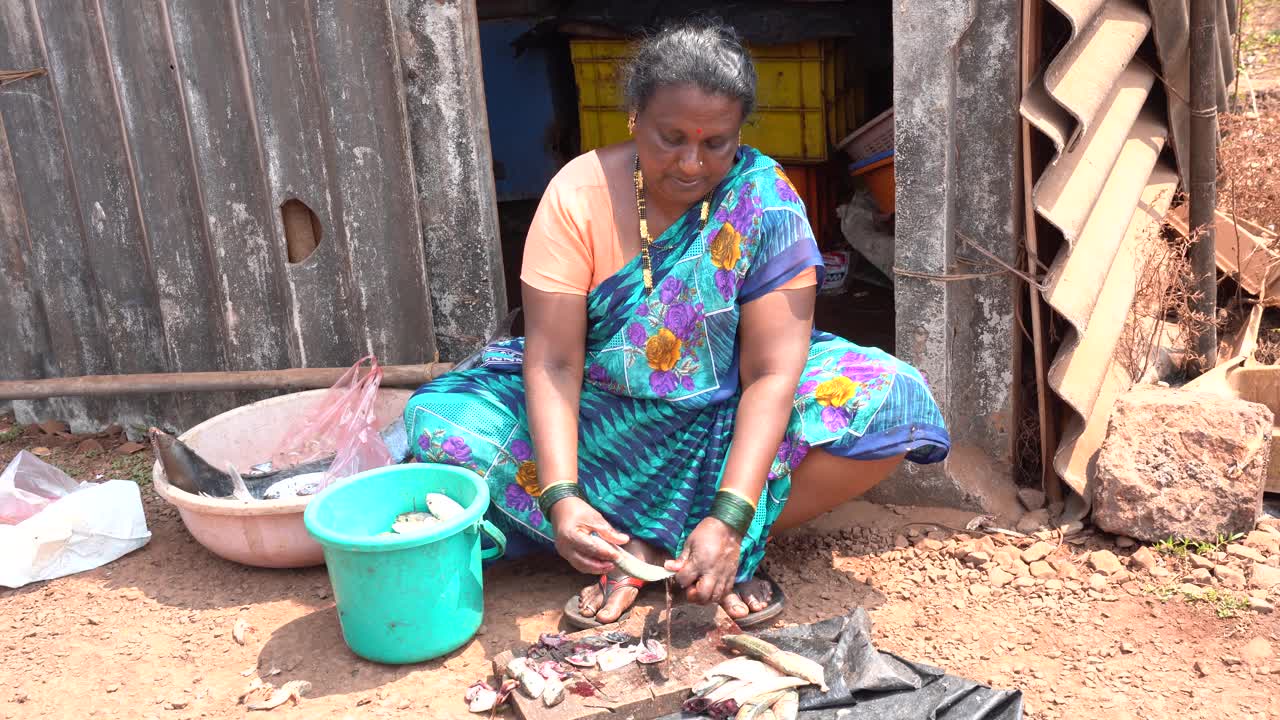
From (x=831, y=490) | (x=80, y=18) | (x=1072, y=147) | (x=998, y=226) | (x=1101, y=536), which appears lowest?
(x=1101, y=536)

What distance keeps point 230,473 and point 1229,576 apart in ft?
9.04

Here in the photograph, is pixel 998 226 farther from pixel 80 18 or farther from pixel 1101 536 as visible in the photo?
pixel 80 18

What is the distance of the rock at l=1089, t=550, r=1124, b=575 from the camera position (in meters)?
2.86

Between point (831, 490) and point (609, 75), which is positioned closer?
point (831, 490)

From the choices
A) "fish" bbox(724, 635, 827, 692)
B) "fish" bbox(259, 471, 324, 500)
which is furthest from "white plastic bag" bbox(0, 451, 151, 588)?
"fish" bbox(724, 635, 827, 692)

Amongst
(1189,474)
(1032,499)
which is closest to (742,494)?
(1032,499)

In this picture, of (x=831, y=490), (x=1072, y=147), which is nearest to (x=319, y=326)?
(x=831, y=490)

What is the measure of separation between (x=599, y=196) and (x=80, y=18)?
2155 mm

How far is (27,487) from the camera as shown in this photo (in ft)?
11.1

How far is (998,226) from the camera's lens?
3.05m

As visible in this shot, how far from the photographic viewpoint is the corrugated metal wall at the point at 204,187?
136 inches

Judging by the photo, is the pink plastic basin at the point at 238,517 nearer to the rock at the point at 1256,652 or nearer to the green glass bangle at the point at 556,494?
the green glass bangle at the point at 556,494

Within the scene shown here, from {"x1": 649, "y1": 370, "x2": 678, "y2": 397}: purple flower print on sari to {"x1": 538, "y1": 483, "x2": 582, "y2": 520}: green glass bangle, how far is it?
345 millimetres

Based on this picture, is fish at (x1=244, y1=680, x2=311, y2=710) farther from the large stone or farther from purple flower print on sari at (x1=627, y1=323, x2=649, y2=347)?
the large stone
